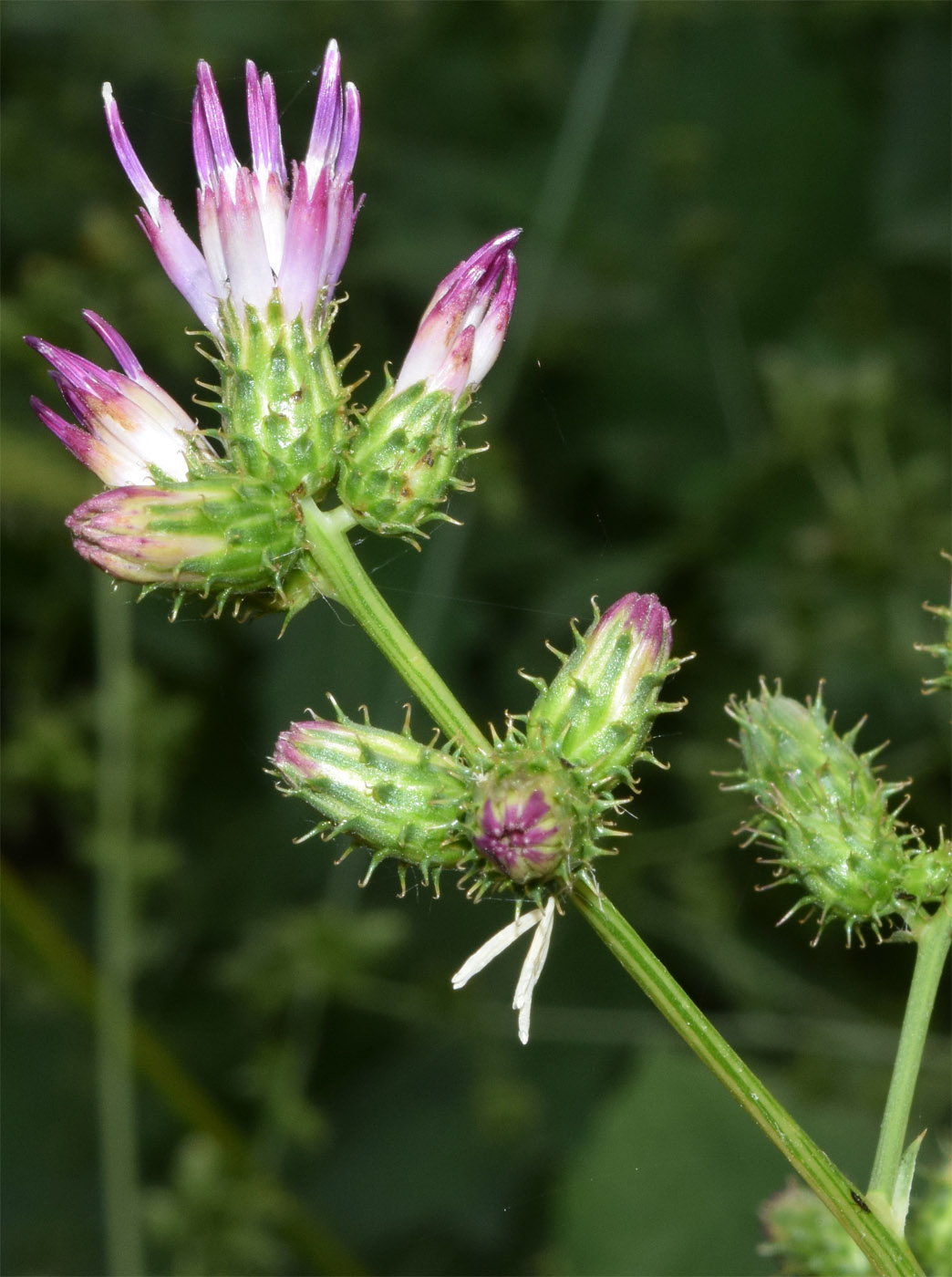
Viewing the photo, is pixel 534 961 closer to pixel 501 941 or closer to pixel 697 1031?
pixel 501 941

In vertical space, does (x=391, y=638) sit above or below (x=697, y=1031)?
above

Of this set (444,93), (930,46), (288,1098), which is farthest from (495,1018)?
(930,46)

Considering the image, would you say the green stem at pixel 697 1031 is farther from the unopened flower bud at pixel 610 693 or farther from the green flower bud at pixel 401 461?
the green flower bud at pixel 401 461

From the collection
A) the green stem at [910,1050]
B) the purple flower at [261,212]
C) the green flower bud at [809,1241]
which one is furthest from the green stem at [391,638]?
the green flower bud at [809,1241]

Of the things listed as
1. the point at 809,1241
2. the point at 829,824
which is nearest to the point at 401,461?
the point at 829,824

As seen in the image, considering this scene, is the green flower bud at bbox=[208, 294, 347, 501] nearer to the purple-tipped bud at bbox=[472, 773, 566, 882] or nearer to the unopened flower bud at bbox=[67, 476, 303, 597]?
the unopened flower bud at bbox=[67, 476, 303, 597]

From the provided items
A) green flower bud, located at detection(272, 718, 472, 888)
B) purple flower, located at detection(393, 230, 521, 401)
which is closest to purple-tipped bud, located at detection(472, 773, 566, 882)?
green flower bud, located at detection(272, 718, 472, 888)
